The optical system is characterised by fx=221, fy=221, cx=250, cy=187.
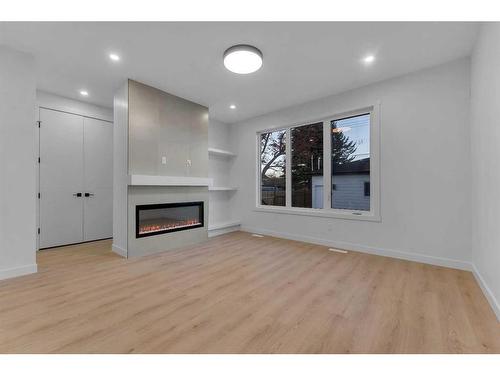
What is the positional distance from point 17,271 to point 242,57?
12.0 feet

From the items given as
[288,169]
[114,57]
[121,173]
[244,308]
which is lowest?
[244,308]

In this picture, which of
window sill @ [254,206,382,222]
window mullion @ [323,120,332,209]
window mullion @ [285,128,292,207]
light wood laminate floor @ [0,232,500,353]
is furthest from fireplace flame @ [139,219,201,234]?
window mullion @ [323,120,332,209]

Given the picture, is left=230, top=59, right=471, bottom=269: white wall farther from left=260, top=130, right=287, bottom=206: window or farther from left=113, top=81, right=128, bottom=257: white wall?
left=113, top=81, right=128, bottom=257: white wall

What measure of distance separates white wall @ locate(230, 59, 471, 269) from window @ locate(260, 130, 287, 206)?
1376mm

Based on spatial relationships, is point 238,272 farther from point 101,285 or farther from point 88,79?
point 88,79

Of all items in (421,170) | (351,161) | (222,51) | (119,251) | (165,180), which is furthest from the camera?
(351,161)

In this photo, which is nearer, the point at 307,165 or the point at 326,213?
the point at 326,213

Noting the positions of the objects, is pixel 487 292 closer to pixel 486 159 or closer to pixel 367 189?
pixel 486 159

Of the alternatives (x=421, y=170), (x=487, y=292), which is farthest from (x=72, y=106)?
(x=487, y=292)

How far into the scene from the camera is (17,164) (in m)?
2.62

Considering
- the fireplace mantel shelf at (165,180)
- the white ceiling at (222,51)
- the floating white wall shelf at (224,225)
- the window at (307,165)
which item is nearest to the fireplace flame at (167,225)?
the floating white wall shelf at (224,225)

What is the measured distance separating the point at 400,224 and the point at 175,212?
368cm

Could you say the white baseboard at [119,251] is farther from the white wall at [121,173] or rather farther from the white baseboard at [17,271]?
the white baseboard at [17,271]

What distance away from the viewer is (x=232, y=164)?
5707 millimetres
